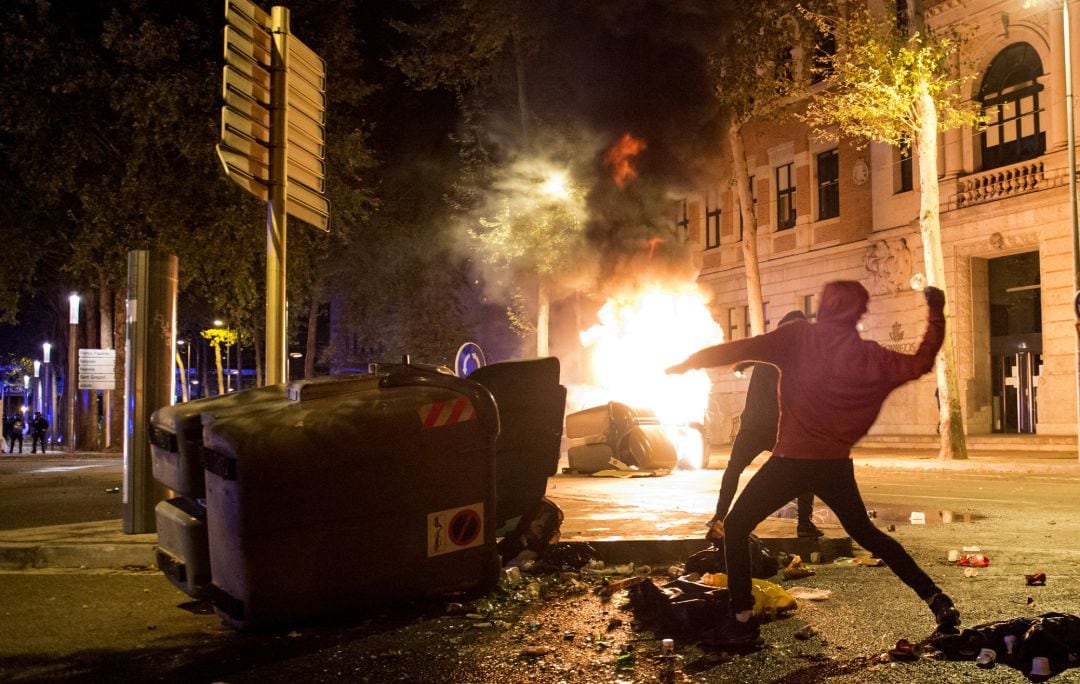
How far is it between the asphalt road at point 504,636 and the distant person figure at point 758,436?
0.54 meters

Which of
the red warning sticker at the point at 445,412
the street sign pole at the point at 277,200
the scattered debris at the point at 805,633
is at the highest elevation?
the street sign pole at the point at 277,200

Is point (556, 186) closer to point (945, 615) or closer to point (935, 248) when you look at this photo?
point (935, 248)

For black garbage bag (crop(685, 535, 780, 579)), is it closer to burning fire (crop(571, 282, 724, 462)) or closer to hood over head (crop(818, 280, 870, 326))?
hood over head (crop(818, 280, 870, 326))

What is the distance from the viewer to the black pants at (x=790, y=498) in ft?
14.2

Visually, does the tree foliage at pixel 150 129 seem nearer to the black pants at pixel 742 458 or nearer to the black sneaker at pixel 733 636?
the black pants at pixel 742 458

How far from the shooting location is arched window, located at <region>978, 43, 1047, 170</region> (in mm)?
22938

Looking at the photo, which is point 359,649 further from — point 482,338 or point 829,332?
point 482,338

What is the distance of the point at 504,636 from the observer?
4535mm

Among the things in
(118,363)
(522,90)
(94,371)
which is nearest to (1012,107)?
(522,90)

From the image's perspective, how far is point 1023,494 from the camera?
37.6ft

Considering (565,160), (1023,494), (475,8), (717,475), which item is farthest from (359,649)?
(475,8)

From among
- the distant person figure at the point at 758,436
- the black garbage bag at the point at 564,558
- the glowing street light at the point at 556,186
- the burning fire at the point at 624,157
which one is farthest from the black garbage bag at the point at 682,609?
the glowing street light at the point at 556,186

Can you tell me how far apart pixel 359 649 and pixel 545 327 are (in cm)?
2092

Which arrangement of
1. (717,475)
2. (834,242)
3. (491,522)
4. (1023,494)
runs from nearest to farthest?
(491,522) → (1023,494) → (717,475) → (834,242)
